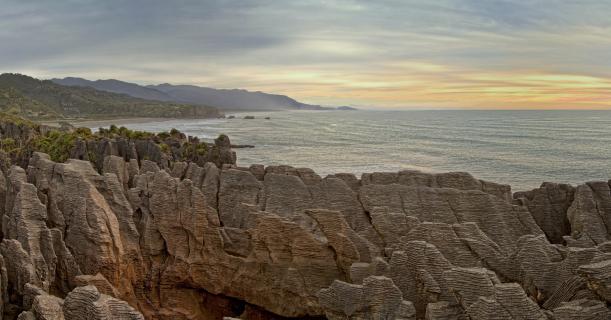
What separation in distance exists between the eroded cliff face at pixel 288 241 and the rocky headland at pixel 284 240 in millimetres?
48

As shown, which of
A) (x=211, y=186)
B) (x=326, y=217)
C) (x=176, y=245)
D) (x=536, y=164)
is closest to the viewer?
(x=326, y=217)

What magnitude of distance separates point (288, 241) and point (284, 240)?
162mm

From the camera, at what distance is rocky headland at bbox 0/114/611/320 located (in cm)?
1588

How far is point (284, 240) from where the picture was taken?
20000 mm

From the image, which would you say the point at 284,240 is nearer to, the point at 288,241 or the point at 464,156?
the point at 288,241

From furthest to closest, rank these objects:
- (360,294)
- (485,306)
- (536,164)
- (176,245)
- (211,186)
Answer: (536,164), (211,186), (176,245), (360,294), (485,306)

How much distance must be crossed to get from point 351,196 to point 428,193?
2.94 m

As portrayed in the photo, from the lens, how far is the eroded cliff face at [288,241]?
15.7m

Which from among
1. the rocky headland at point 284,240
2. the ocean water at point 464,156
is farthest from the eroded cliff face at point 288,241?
A: the ocean water at point 464,156

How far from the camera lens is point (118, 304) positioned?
13.4 metres

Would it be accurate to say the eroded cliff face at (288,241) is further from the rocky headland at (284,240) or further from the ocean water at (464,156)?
the ocean water at (464,156)

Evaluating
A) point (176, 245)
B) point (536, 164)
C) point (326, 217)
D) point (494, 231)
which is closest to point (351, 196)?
point (326, 217)

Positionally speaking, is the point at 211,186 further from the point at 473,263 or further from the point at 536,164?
the point at 536,164

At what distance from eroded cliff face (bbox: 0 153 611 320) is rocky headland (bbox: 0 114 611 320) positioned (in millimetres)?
48
